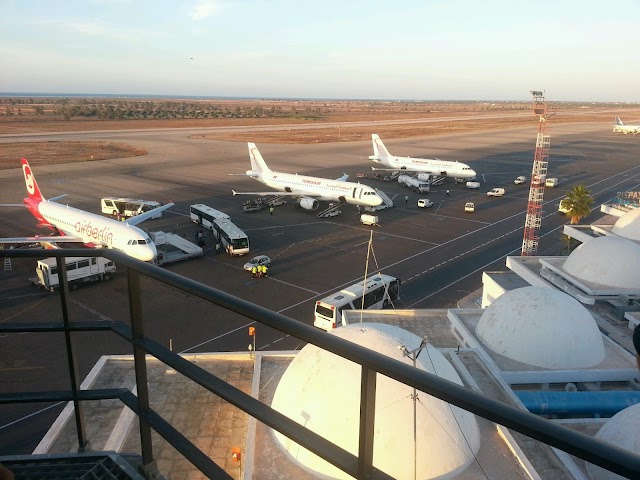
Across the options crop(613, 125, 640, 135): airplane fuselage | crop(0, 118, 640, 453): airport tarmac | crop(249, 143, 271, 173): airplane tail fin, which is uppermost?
crop(613, 125, 640, 135): airplane fuselage

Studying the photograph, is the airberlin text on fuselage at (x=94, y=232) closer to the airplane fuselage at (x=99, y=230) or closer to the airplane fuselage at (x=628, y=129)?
the airplane fuselage at (x=99, y=230)

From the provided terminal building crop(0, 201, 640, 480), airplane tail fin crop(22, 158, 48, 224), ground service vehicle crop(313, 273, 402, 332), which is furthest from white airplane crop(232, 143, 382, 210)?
terminal building crop(0, 201, 640, 480)

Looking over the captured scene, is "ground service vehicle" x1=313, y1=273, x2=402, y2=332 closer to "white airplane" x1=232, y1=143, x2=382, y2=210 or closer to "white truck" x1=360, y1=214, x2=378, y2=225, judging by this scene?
"white truck" x1=360, y1=214, x2=378, y2=225

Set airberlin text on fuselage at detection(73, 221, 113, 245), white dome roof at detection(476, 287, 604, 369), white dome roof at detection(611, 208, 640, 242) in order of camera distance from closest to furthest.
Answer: white dome roof at detection(476, 287, 604, 369) < white dome roof at detection(611, 208, 640, 242) < airberlin text on fuselage at detection(73, 221, 113, 245)

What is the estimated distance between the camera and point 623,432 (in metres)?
13.5

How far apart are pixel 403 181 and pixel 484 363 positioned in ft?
186

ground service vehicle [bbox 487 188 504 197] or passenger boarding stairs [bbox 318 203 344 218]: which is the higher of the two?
ground service vehicle [bbox 487 188 504 197]

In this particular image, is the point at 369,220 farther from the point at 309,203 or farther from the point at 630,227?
the point at 630,227

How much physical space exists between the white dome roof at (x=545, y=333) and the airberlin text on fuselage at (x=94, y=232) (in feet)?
86.0

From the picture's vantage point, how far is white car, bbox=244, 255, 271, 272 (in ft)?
122

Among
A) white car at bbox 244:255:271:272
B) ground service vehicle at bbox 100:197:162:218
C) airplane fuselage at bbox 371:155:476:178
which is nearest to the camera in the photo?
white car at bbox 244:255:271:272

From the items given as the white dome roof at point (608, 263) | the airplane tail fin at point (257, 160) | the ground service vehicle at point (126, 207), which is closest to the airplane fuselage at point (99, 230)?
the ground service vehicle at point (126, 207)

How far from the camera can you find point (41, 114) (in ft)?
618

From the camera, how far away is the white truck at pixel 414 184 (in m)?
68.8
